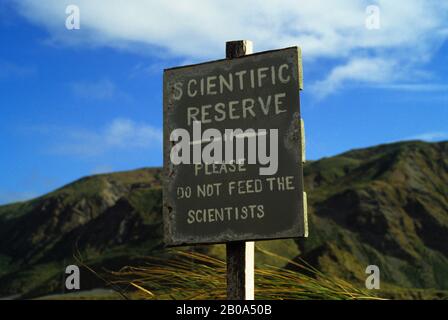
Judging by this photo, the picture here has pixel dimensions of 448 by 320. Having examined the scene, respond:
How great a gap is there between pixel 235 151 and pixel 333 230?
117m

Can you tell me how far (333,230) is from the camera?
398 feet

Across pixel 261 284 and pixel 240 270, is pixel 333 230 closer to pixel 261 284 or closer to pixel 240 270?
pixel 261 284

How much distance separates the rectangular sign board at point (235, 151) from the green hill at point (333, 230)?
73831mm

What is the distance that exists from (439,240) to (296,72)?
121 meters

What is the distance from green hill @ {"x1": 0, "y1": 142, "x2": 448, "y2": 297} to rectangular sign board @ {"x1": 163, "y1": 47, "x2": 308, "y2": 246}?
73.8 m

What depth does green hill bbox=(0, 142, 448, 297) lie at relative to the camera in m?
108

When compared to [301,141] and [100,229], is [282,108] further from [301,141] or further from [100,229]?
[100,229]

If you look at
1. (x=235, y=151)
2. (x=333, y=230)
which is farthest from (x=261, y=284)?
(x=333, y=230)

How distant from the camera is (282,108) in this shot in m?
5.79

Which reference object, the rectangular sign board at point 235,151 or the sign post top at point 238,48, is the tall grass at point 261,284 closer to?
the rectangular sign board at point 235,151

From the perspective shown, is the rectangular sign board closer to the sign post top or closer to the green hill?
the sign post top

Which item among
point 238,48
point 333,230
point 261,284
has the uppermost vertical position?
point 333,230
